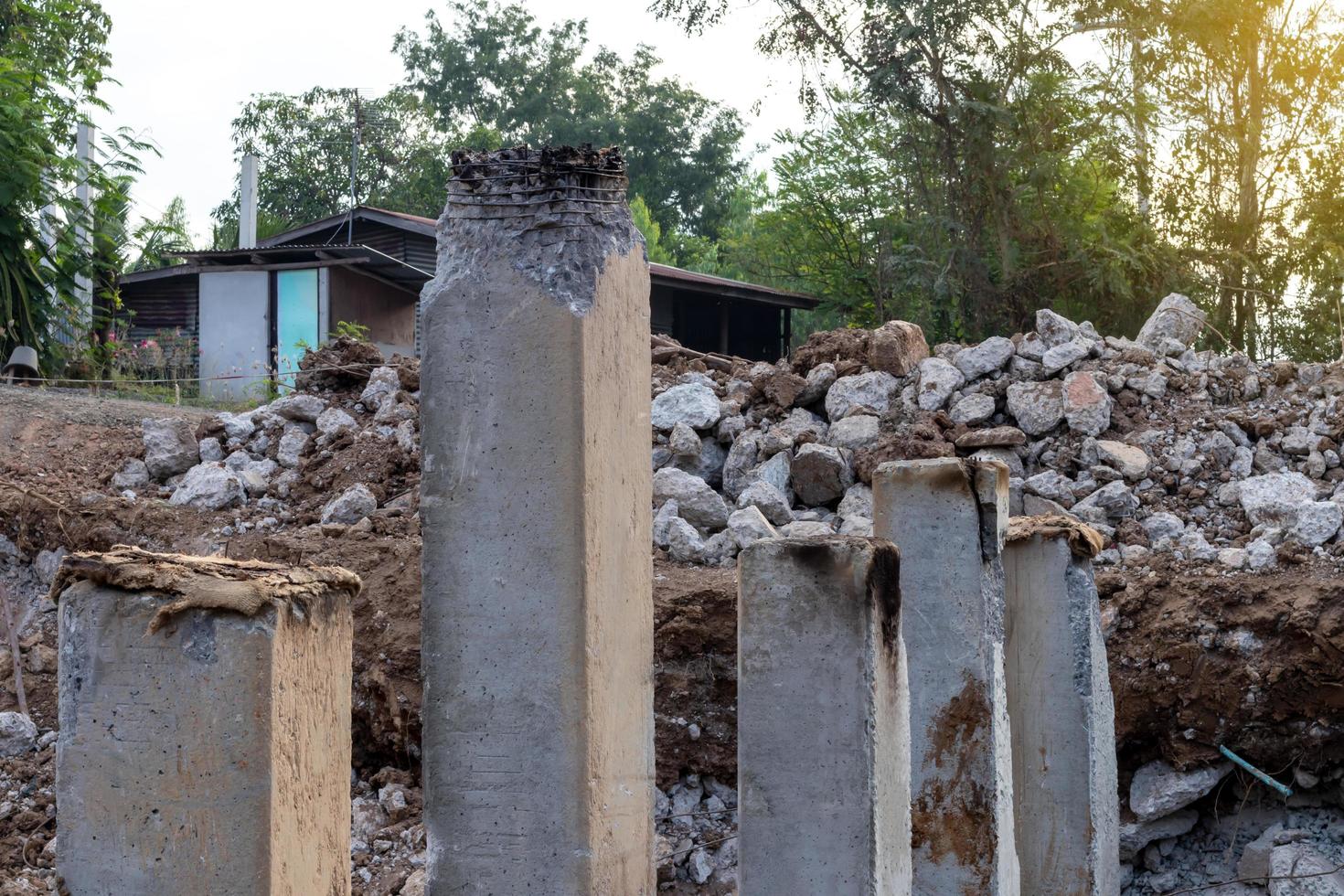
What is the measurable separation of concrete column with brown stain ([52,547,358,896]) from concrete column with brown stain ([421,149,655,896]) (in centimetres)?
83

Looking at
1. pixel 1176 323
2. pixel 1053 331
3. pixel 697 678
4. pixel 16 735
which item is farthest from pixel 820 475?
pixel 16 735

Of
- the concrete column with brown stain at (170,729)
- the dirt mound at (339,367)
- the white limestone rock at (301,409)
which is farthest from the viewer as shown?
the dirt mound at (339,367)

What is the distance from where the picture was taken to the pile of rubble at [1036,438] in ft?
26.1

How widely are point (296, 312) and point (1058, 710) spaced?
13.9 metres

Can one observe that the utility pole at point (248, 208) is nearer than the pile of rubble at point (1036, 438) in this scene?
No

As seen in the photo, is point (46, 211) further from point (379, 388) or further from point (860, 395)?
point (860, 395)

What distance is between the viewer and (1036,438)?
29.7 feet

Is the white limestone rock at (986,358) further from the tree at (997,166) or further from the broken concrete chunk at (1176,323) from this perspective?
the tree at (997,166)

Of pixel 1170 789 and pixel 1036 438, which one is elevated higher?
pixel 1036 438

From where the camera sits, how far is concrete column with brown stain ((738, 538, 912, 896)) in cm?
360

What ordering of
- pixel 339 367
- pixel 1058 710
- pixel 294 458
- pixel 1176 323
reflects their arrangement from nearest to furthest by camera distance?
pixel 1058 710 → pixel 294 458 → pixel 339 367 → pixel 1176 323

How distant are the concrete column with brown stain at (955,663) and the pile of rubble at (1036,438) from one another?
9.14 feet

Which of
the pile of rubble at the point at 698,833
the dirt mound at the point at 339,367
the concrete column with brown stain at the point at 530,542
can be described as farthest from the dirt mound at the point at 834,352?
the concrete column with brown stain at the point at 530,542

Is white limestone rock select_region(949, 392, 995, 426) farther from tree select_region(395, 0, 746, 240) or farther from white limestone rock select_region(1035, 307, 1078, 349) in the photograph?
tree select_region(395, 0, 746, 240)
